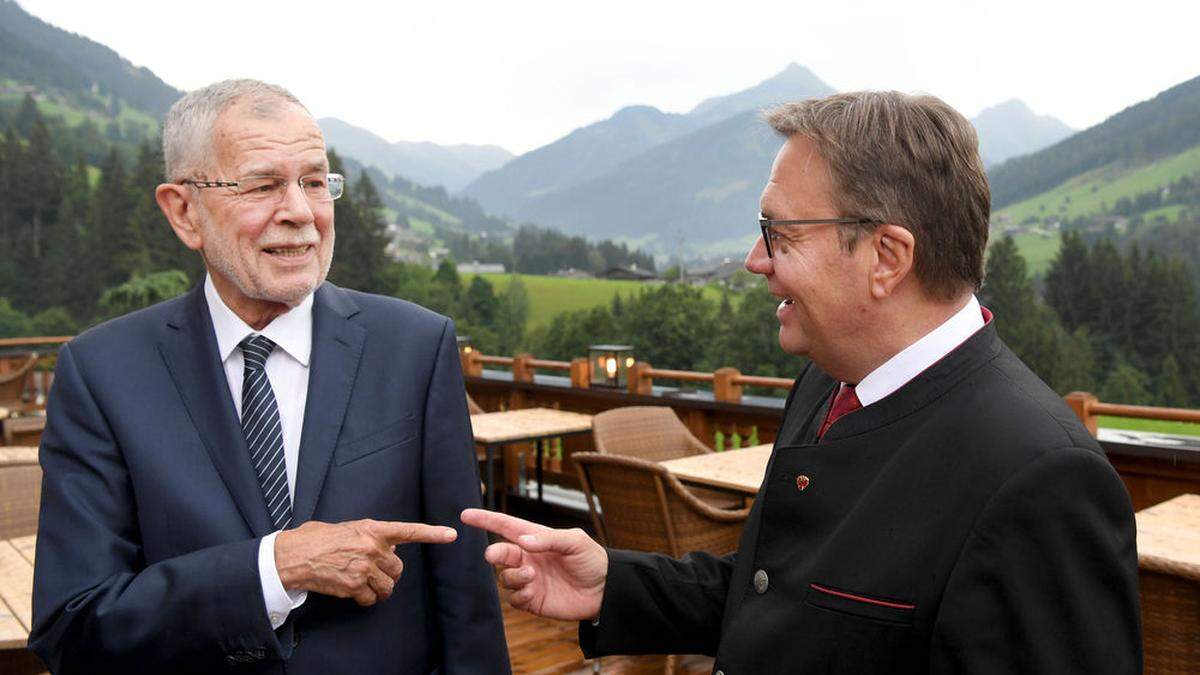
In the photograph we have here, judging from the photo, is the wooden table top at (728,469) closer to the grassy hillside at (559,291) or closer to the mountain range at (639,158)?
the mountain range at (639,158)

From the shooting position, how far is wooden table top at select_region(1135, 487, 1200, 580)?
2.01m

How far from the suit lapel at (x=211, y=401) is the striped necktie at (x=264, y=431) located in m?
0.02

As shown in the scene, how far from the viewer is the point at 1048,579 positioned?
2.90 ft

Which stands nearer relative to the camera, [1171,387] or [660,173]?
[1171,387]

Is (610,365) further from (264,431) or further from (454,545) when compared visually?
(264,431)

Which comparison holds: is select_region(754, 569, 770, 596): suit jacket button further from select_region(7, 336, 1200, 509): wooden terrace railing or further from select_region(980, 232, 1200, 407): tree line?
select_region(980, 232, 1200, 407): tree line

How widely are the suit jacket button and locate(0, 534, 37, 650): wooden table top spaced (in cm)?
135

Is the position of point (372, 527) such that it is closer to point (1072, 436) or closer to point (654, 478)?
point (1072, 436)

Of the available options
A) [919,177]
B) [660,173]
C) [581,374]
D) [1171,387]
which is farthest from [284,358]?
[660,173]

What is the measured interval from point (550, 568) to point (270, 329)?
59 centimetres

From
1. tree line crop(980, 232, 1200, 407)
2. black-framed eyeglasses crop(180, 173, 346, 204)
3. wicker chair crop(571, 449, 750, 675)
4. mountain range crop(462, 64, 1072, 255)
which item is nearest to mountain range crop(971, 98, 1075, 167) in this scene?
mountain range crop(462, 64, 1072, 255)

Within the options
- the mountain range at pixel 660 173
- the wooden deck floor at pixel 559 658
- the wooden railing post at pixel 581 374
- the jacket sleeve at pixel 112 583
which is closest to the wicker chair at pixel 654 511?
the wooden deck floor at pixel 559 658

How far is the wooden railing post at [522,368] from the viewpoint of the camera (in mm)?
7120

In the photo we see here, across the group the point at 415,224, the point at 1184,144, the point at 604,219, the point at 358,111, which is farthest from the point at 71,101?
the point at 1184,144
